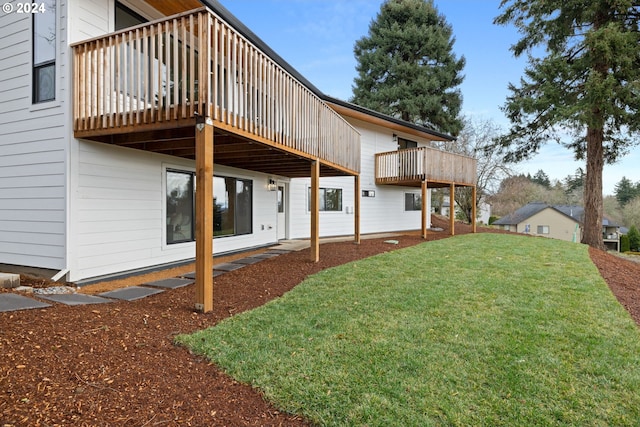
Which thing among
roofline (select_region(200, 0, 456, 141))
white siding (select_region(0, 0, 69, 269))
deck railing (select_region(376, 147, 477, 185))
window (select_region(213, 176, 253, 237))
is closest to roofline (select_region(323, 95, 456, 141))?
roofline (select_region(200, 0, 456, 141))

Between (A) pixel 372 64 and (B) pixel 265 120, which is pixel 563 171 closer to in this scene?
(A) pixel 372 64

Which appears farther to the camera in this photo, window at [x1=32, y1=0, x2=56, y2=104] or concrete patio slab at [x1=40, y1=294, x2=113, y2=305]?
window at [x1=32, y1=0, x2=56, y2=104]

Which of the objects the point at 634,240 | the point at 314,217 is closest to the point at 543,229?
the point at 634,240

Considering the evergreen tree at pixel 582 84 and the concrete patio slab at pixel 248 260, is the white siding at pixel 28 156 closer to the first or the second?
the concrete patio slab at pixel 248 260

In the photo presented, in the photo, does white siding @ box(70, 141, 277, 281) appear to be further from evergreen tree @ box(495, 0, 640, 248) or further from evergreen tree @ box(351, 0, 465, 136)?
evergreen tree @ box(351, 0, 465, 136)

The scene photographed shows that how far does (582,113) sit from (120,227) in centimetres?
1448

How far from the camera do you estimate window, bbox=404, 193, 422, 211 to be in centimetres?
1697

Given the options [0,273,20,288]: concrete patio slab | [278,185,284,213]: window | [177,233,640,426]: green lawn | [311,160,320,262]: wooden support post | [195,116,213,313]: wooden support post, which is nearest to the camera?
[177,233,640,426]: green lawn

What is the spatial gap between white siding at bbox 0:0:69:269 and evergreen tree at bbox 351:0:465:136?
1953 cm

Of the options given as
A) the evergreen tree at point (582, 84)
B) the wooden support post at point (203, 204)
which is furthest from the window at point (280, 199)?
the evergreen tree at point (582, 84)

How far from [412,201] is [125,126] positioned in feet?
48.6

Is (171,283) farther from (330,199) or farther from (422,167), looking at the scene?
(422,167)

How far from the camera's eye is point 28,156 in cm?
553

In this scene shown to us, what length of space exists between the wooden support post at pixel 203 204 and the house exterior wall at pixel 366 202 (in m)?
7.87
